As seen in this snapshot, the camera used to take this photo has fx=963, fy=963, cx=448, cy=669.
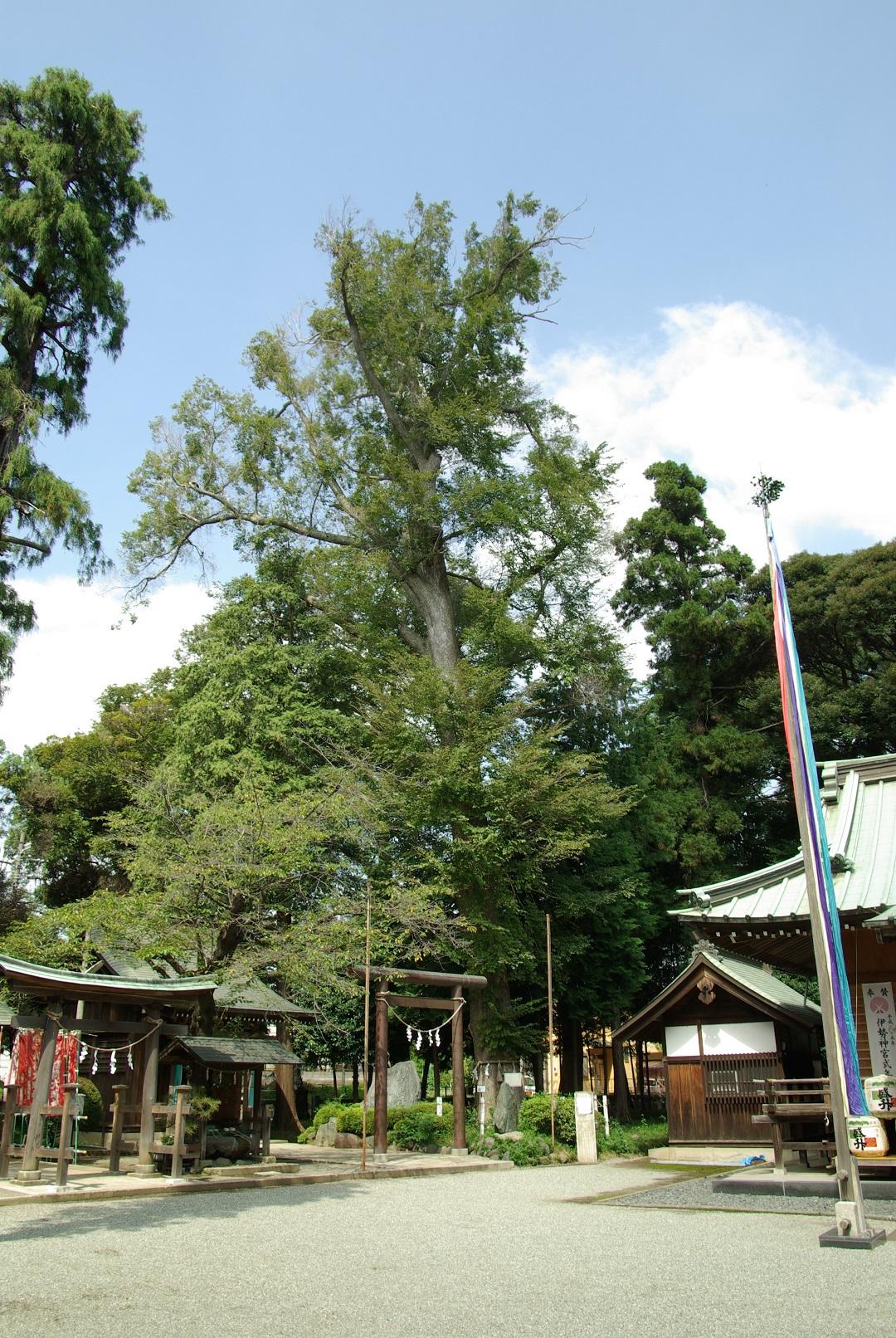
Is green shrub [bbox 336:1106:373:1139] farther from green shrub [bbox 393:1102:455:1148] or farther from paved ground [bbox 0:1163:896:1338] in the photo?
paved ground [bbox 0:1163:896:1338]

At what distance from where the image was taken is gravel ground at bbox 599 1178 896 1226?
31.4 feet

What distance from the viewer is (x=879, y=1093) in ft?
34.6

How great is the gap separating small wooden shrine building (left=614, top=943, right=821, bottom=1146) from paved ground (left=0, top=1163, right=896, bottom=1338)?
6.94 meters

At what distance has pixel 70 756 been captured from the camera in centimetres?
3127

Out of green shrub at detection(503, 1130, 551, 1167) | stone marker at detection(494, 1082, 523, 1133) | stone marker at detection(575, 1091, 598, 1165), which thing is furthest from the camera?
stone marker at detection(494, 1082, 523, 1133)

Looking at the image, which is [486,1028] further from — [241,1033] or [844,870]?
[844,870]

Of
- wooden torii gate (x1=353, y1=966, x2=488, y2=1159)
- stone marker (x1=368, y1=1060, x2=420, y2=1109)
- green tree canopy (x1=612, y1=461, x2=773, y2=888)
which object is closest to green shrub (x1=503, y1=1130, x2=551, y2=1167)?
wooden torii gate (x1=353, y1=966, x2=488, y2=1159)

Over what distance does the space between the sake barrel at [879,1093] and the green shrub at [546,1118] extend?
1010cm

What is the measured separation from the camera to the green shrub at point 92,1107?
18.4 meters

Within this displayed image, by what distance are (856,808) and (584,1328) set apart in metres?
9.30

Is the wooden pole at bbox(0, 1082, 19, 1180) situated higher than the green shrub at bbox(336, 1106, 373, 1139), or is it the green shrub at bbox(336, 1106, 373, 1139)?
the wooden pole at bbox(0, 1082, 19, 1180)

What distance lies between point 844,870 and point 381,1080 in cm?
864

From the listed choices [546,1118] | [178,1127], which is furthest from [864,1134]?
[546,1118]

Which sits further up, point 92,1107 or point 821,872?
point 821,872
